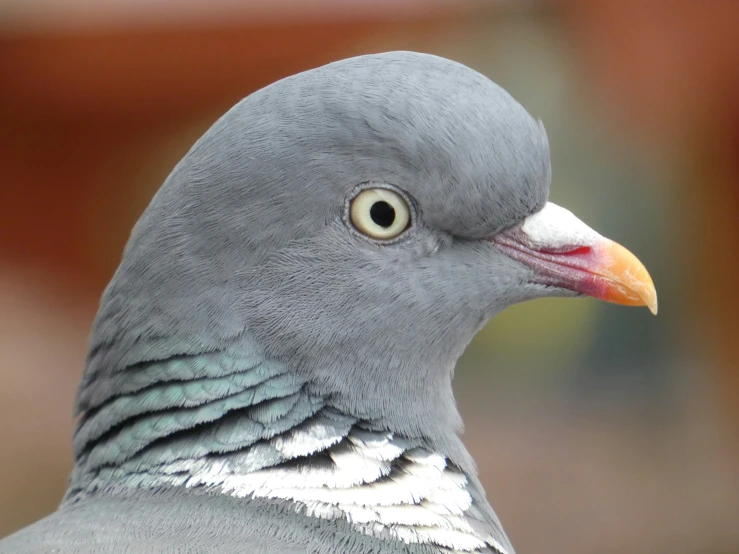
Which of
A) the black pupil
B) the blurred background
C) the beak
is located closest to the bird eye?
the black pupil

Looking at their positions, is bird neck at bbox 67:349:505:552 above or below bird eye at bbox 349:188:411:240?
below

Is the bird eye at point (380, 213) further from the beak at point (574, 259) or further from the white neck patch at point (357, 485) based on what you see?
the white neck patch at point (357, 485)

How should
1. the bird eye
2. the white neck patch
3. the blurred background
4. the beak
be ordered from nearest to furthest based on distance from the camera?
the white neck patch
the bird eye
the beak
the blurred background

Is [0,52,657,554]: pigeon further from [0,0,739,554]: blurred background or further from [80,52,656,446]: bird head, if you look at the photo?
[0,0,739,554]: blurred background

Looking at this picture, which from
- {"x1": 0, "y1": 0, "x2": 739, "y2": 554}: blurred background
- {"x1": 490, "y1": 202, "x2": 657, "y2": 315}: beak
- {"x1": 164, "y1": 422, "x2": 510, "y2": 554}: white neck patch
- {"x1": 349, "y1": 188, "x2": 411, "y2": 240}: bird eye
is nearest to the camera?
{"x1": 164, "y1": 422, "x2": 510, "y2": 554}: white neck patch

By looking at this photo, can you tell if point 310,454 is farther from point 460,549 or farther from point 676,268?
point 676,268

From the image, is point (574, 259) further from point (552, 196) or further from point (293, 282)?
point (552, 196)

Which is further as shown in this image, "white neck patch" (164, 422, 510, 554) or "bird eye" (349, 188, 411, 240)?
"bird eye" (349, 188, 411, 240)

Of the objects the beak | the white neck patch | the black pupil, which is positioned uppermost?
the black pupil

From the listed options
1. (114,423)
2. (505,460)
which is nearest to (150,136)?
(505,460)
